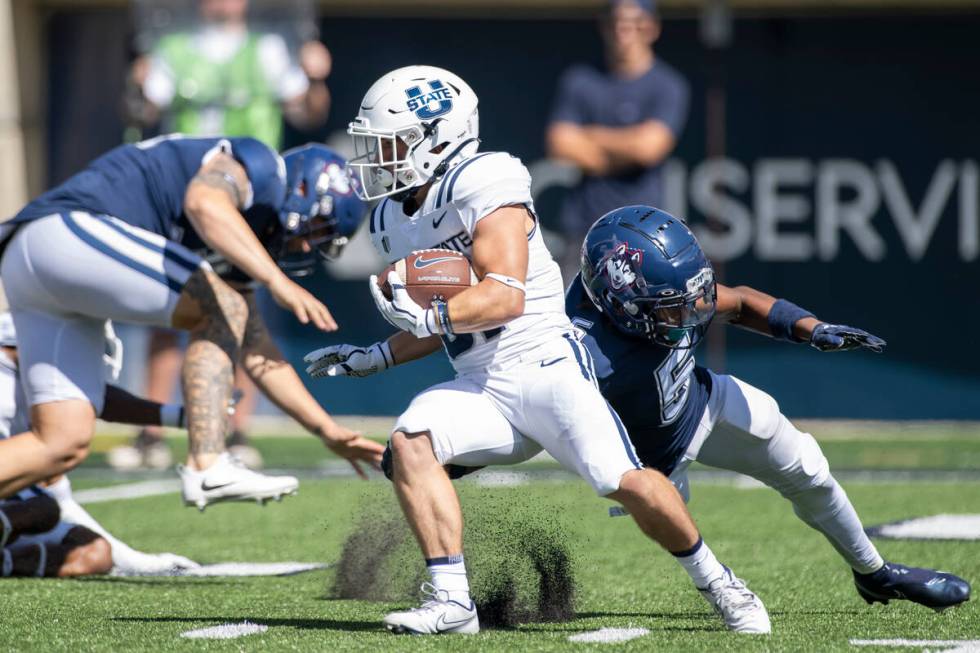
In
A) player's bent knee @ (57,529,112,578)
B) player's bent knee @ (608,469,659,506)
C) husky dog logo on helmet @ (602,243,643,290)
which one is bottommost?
player's bent knee @ (57,529,112,578)

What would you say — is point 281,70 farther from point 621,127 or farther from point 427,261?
point 427,261

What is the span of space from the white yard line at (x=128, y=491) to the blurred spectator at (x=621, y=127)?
8.23ft

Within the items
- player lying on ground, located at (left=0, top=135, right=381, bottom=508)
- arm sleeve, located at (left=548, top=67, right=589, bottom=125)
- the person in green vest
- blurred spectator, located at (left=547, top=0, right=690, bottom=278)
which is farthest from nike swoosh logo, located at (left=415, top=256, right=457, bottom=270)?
the person in green vest

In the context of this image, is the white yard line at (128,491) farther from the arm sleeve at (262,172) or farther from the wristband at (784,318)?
the wristband at (784,318)

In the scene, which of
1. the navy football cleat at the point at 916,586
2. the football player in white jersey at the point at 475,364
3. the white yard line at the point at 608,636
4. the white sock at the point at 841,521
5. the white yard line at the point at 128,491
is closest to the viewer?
the white yard line at the point at 608,636

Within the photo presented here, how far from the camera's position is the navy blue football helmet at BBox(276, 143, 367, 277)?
5.18 meters

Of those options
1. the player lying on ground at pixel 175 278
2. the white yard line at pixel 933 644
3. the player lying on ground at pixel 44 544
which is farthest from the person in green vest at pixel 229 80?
the white yard line at pixel 933 644

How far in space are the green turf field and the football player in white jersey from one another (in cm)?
18

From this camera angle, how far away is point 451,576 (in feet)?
12.8

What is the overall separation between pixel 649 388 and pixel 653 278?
0.30 meters

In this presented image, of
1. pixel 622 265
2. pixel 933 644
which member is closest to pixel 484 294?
pixel 622 265

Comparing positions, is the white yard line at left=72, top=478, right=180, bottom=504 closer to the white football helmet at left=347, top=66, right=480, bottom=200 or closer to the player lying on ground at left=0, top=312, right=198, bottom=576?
the player lying on ground at left=0, top=312, right=198, bottom=576

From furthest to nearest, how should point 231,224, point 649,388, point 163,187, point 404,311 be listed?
point 163,187, point 231,224, point 649,388, point 404,311

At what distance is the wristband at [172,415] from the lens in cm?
532
